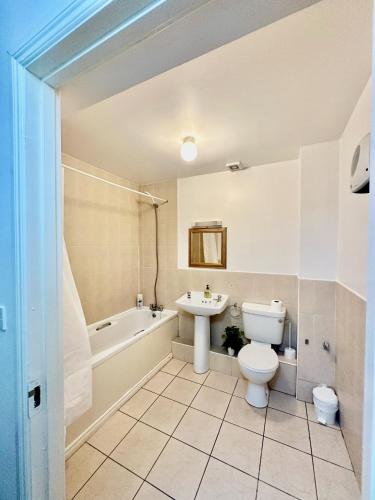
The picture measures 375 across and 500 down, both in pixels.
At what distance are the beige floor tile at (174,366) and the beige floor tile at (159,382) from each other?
69mm

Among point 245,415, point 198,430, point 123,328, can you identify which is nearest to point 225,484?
point 198,430

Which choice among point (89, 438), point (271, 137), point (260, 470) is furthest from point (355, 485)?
point (271, 137)

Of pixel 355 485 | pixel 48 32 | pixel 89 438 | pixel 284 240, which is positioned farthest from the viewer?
pixel 284 240

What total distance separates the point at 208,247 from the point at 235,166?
982 millimetres

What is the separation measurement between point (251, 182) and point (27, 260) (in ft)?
7.43

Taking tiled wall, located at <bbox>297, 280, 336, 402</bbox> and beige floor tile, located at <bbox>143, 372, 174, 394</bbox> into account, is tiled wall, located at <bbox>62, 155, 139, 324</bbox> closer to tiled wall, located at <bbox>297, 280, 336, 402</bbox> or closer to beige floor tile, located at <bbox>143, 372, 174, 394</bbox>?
beige floor tile, located at <bbox>143, 372, 174, 394</bbox>

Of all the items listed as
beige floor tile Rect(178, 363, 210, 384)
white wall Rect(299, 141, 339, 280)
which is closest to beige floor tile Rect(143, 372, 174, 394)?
beige floor tile Rect(178, 363, 210, 384)

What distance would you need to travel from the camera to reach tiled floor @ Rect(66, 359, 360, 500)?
1.20 meters

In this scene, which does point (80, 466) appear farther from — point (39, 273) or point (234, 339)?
point (234, 339)

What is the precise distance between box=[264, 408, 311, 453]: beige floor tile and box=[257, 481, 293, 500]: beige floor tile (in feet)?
1.16

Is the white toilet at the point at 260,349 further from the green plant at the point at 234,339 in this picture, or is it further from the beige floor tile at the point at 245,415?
the green plant at the point at 234,339

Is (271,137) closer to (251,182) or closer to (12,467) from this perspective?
(251,182)

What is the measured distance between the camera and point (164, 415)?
173 cm

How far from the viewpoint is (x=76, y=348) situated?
126 centimetres
